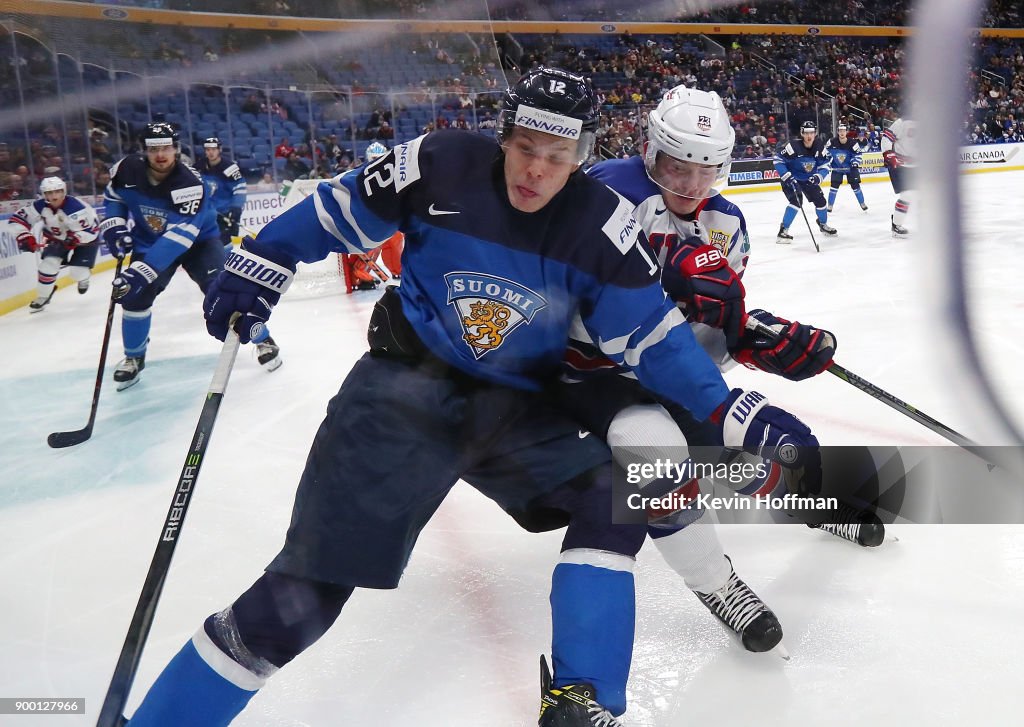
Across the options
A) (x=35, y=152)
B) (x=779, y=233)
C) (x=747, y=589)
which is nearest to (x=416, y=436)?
(x=747, y=589)

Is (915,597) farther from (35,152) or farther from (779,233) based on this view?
(35,152)

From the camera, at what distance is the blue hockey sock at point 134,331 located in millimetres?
3666

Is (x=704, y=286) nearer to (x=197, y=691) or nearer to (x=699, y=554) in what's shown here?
(x=699, y=554)

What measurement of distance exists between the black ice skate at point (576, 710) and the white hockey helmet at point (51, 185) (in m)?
5.97

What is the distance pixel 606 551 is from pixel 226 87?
6.46m

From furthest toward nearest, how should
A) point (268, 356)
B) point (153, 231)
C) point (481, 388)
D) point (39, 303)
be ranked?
point (39, 303) → point (153, 231) → point (268, 356) → point (481, 388)

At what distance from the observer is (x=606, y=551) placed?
1202 millimetres

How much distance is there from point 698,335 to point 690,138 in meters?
0.46

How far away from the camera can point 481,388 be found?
1.35 metres

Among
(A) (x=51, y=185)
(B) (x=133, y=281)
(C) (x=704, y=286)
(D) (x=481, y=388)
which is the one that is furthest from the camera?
(A) (x=51, y=185)

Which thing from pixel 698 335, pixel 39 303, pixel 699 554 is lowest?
pixel 39 303

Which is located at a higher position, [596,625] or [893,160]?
[893,160]
